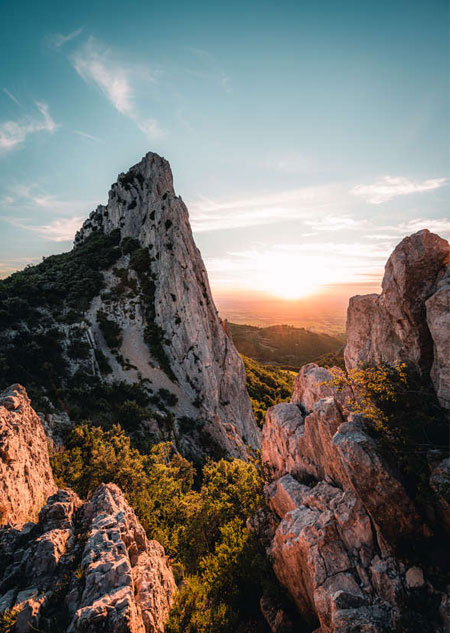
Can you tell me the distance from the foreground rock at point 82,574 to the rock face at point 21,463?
138 cm

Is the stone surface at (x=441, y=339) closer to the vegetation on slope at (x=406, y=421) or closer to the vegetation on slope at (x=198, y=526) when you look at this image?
the vegetation on slope at (x=406, y=421)

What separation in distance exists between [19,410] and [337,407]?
61.7 feet

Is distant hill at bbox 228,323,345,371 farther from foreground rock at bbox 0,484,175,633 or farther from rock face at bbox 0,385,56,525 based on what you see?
foreground rock at bbox 0,484,175,633

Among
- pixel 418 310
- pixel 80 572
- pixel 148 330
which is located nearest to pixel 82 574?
pixel 80 572

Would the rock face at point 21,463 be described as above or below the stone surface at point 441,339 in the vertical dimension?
A: below

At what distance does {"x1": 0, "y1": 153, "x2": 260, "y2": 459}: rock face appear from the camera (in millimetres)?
39250

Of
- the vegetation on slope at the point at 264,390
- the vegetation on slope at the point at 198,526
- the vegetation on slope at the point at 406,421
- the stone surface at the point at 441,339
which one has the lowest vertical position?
the vegetation on slope at the point at 264,390

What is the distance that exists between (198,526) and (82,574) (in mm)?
12165

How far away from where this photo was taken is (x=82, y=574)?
32.5 ft

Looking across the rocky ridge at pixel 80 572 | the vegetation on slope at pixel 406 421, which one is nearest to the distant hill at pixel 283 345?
the vegetation on slope at pixel 406 421

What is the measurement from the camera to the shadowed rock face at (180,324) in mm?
47125

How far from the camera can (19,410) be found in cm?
1653

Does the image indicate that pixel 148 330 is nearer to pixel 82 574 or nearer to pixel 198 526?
pixel 198 526

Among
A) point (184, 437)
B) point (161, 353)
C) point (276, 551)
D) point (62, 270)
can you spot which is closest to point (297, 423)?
A: point (276, 551)
